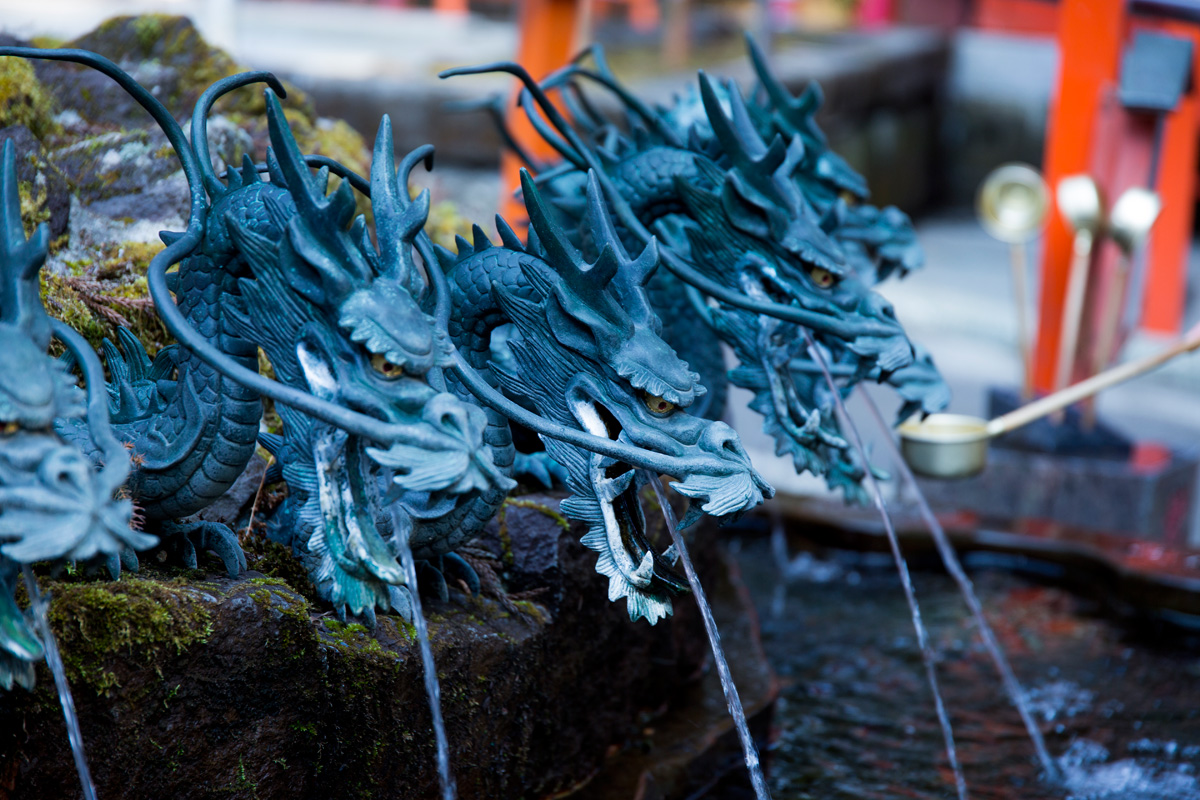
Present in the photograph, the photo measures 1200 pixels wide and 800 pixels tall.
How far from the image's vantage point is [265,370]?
3.25 m

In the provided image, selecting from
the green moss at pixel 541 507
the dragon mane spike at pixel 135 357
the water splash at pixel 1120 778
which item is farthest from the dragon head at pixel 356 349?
the water splash at pixel 1120 778

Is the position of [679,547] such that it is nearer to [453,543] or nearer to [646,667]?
[453,543]

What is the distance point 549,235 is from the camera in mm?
2172

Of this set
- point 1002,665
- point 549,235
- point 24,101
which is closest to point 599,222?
point 549,235

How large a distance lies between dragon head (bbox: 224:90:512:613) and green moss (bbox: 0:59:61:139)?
1653mm

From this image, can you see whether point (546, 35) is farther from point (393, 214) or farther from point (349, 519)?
point (349, 519)

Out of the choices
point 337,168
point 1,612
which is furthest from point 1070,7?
point 1,612

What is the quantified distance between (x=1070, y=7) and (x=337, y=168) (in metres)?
4.22

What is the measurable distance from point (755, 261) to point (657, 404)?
2.63 feet

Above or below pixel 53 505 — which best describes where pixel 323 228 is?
above

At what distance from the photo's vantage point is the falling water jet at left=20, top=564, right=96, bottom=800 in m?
1.79

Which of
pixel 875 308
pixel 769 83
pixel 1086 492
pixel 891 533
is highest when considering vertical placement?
pixel 769 83

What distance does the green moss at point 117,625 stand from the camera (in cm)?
197

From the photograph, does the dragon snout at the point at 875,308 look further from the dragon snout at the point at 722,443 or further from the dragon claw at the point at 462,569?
the dragon claw at the point at 462,569
